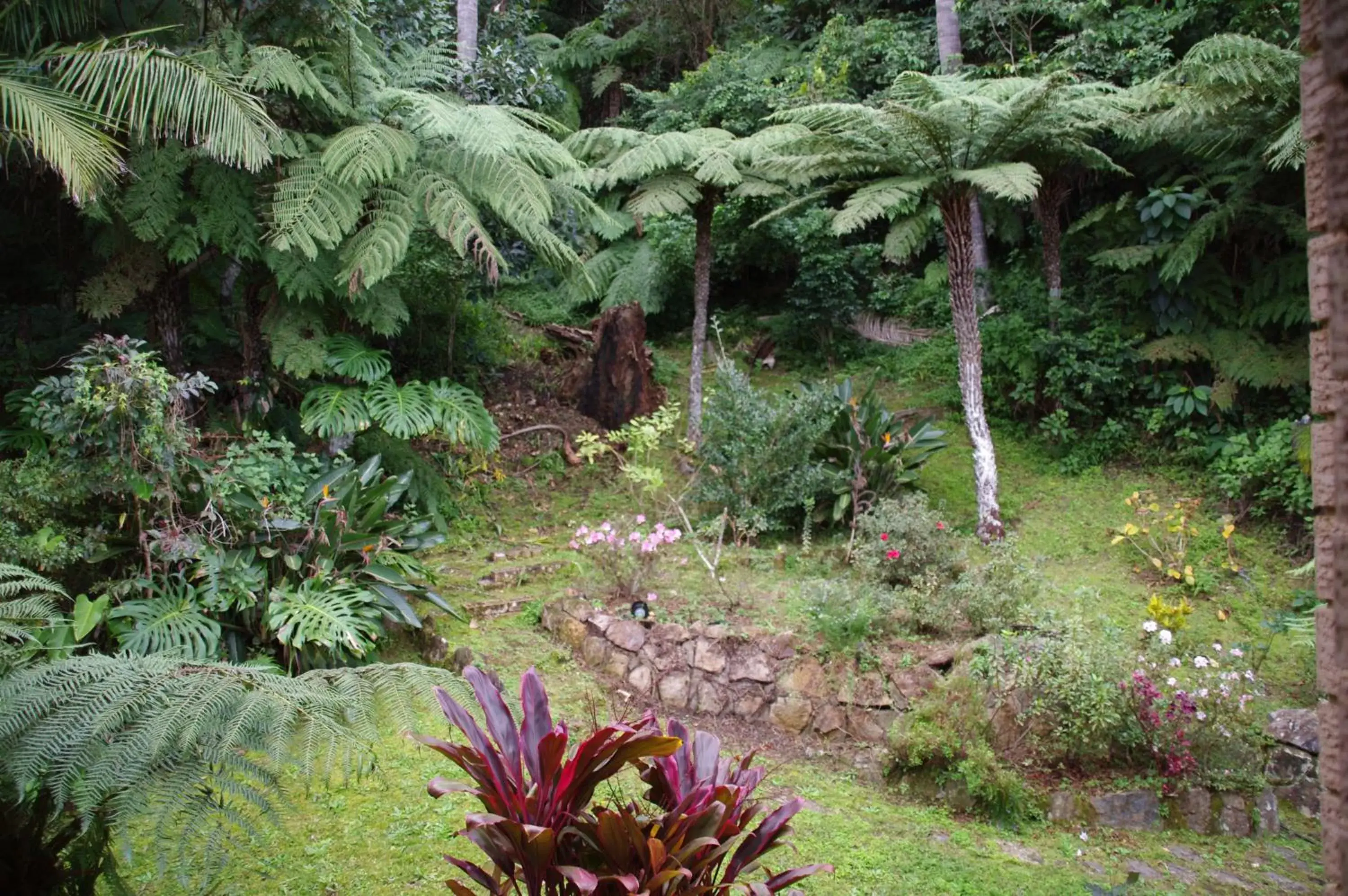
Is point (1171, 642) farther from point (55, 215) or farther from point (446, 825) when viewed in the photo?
point (55, 215)

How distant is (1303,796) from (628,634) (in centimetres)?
324

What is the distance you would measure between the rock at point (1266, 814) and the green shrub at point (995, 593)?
1.22 metres

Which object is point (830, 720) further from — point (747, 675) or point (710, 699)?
point (710, 699)

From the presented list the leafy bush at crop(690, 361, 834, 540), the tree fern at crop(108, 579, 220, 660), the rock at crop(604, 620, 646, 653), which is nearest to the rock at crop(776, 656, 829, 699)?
the rock at crop(604, 620, 646, 653)

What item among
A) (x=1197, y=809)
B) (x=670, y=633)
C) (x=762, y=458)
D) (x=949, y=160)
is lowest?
(x=1197, y=809)

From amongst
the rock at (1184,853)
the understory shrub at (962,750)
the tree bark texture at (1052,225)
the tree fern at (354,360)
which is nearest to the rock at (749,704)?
the understory shrub at (962,750)

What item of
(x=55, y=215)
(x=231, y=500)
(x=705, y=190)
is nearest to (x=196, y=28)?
(x=55, y=215)

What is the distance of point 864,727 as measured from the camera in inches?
168

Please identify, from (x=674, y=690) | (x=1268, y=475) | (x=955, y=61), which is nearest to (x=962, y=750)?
(x=674, y=690)

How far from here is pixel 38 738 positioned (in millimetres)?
1961

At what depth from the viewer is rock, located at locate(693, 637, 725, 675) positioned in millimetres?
4629

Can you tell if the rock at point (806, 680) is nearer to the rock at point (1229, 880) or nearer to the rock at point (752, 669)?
the rock at point (752, 669)

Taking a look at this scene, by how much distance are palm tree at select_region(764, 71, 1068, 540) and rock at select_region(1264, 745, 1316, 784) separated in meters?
2.50

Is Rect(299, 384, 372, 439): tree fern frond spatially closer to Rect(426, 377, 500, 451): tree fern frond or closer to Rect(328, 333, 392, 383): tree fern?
Rect(328, 333, 392, 383): tree fern
